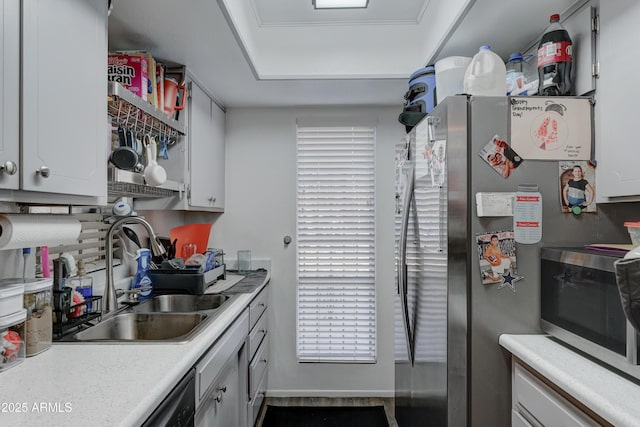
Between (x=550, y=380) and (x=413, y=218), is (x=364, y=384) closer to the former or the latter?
(x=413, y=218)

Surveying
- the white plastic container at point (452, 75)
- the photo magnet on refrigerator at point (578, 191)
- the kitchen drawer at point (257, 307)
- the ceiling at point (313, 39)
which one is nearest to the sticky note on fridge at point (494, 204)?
the photo magnet on refrigerator at point (578, 191)

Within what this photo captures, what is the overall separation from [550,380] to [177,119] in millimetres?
1973

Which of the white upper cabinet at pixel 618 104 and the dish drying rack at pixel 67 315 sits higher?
the white upper cabinet at pixel 618 104

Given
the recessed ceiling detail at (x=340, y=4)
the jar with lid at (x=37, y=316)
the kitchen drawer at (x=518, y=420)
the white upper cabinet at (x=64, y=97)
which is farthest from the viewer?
the recessed ceiling detail at (x=340, y=4)

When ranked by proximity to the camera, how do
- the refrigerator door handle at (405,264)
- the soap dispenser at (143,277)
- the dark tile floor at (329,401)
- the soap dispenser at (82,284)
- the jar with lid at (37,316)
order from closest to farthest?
the jar with lid at (37,316) < the soap dispenser at (82,284) < the refrigerator door handle at (405,264) < the soap dispenser at (143,277) < the dark tile floor at (329,401)

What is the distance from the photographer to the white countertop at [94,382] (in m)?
0.77

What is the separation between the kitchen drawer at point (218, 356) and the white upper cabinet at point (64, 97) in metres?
0.69

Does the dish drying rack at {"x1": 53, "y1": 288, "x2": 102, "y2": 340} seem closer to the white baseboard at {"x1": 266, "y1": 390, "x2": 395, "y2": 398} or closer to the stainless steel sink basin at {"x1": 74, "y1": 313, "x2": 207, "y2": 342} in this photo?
the stainless steel sink basin at {"x1": 74, "y1": 313, "x2": 207, "y2": 342}

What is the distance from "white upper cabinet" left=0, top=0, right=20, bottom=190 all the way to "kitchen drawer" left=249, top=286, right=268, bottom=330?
135cm

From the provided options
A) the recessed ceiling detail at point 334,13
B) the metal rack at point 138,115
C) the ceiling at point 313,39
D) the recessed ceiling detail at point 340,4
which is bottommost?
the metal rack at point 138,115

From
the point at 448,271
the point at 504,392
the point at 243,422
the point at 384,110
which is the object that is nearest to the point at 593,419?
the point at 504,392

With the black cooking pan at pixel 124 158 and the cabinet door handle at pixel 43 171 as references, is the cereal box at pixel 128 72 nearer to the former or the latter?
the black cooking pan at pixel 124 158

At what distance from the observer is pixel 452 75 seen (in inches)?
67.7

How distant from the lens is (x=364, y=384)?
8.68 feet
